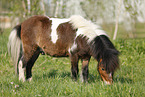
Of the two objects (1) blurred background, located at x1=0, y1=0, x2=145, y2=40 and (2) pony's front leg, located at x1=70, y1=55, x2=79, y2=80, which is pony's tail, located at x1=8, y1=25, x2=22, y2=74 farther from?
(1) blurred background, located at x1=0, y1=0, x2=145, y2=40

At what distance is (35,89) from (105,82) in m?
1.46

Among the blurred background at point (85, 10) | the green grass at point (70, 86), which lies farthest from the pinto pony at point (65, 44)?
the blurred background at point (85, 10)

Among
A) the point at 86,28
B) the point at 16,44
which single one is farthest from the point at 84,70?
the point at 16,44

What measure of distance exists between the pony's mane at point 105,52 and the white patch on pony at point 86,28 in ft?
0.47

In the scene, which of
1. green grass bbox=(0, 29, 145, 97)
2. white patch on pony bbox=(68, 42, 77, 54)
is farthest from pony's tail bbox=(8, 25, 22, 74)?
white patch on pony bbox=(68, 42, 77, 54)

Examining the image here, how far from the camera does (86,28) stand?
13.1 feet

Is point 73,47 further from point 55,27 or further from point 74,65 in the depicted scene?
point 55,27

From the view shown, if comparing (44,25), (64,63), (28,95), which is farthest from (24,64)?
(64,63)

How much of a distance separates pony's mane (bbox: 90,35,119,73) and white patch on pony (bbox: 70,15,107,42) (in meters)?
0.14

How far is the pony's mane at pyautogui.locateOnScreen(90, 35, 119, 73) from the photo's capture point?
11.0 ft

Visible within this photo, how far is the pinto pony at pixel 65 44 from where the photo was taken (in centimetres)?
357

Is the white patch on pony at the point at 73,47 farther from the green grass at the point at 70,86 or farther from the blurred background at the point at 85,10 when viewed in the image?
the blurred background at the point at 85,10

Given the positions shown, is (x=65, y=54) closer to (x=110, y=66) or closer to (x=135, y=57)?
(x=110, y=66)

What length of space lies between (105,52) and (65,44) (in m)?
1.11
